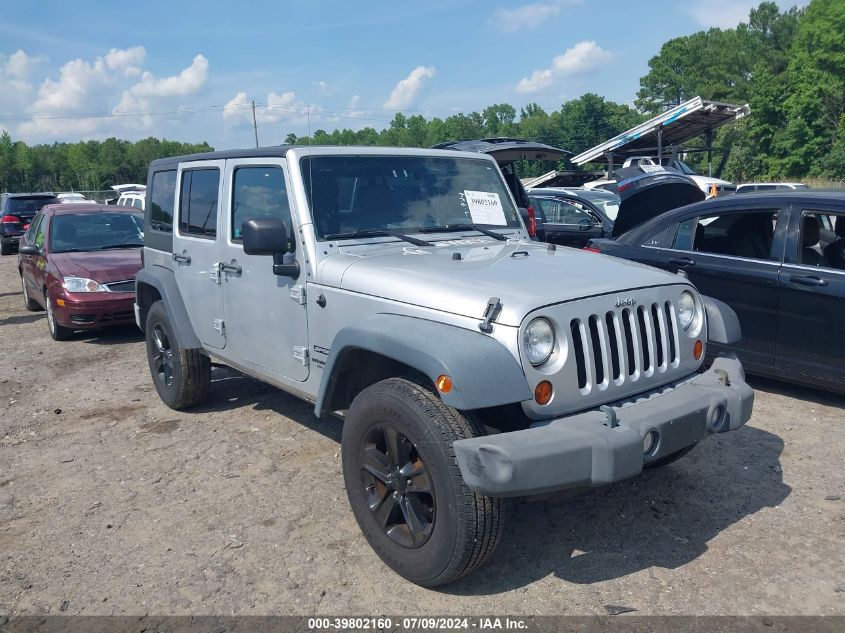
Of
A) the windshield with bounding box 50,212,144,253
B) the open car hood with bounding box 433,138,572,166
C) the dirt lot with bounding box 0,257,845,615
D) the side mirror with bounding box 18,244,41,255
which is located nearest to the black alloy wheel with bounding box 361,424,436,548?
the dirt lot with bounding box 0,257,845,615

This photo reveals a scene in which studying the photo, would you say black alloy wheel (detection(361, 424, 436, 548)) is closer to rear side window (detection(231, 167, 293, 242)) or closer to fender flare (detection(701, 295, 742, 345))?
rear side window (detection(231, 167, 293, 242))

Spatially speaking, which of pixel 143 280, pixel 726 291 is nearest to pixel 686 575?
pixel 726 291

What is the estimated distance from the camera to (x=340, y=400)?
3785 millimetres

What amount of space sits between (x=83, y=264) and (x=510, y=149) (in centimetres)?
545

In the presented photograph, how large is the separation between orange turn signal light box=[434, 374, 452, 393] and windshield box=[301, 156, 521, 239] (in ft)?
4.81

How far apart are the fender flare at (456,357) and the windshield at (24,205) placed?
22198 mm

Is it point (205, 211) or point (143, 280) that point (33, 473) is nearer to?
point (143, 280)

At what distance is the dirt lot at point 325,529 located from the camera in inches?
126

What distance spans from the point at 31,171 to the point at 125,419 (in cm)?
10257

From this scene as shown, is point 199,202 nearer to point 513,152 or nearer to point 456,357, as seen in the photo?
point 456,357

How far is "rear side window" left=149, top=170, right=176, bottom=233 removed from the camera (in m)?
5.66

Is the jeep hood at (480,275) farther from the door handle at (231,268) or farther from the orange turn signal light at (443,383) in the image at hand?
the door handle at (231,268)

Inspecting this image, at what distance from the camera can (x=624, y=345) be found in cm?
324

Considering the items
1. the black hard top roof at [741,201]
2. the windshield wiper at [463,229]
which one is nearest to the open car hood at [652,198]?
the black hard top roof at [741,201]
